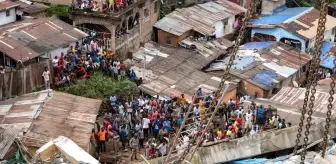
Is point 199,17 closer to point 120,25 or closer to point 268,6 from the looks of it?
point 120,25

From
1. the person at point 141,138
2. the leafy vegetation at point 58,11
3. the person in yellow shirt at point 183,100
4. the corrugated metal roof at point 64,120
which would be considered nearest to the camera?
the corrugated metal roof at point 64,120

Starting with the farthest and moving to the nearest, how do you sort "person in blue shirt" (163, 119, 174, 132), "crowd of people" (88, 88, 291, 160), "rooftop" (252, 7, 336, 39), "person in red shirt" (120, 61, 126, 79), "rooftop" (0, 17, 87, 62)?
"rooftop" (252, 7, 336, 39) < "person in red shirt" (120, 61, 126, 79) < "rooftop" (0, 17, 87, 62) < "person in blue shirt" (163, 119, 174, 132) < "crowd of people" (88, 88, 291, 160)

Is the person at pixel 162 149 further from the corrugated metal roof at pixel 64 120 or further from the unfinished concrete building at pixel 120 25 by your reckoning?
the unfinished concrete building at pixel 120 25

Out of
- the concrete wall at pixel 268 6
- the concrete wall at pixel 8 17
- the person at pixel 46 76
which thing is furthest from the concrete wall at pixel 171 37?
the person at pixel 46 76

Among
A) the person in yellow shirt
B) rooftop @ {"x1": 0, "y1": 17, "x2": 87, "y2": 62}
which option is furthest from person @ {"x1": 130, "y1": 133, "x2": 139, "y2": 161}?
rooftop @ {"x1": 0, "y1": 17, "x2": 87, "y2": 62}

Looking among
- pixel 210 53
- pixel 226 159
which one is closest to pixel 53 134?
pixel 226 159

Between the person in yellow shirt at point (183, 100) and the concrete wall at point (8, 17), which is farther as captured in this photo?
the concrete wall at point (8, 17)

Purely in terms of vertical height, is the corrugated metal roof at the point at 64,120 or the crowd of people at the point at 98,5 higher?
the crowd of people at the point at 98,5

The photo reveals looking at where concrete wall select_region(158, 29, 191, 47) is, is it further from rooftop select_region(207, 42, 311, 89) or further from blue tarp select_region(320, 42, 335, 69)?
blue tarp select_region(320, 42, 335, 69)
